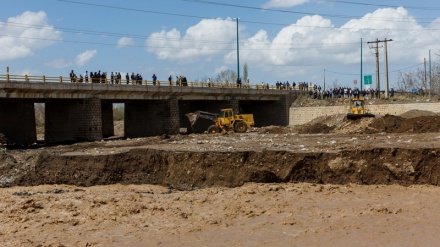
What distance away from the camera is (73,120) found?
43.7 meters

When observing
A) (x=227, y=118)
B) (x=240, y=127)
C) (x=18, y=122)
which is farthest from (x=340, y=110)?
(x=18, y=122)

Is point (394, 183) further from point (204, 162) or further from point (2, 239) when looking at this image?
point (2, 239)

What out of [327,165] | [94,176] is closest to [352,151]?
[327,165]

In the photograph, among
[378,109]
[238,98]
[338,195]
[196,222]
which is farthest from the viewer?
[238,98]

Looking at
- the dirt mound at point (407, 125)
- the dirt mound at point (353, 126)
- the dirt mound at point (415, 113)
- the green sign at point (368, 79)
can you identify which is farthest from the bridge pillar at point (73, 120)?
the green sign at point (368, 79)

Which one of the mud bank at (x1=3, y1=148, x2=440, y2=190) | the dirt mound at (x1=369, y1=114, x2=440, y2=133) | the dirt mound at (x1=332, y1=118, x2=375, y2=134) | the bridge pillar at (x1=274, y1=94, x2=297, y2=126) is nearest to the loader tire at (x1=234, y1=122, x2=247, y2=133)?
the dirt mound at (x1=332, y1=118, x2=375, y2=134)

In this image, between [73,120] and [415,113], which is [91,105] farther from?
[415,113]

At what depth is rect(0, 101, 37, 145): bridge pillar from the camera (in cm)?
4400

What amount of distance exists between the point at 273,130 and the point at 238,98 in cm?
1144

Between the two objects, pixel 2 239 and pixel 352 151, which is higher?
pixel 352 151

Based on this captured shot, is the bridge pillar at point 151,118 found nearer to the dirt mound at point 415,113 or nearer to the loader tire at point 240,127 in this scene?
the loader tire at point 240,127

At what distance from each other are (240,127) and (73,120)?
44.4 feet

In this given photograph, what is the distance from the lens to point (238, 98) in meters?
56.9

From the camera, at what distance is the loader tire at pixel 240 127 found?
43.6 meters
